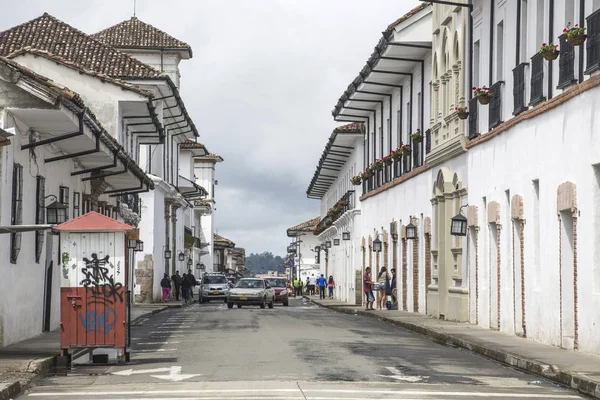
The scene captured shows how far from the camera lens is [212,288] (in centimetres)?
6378

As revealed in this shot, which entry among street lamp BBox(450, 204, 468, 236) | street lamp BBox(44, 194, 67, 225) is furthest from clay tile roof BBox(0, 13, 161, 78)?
street lamp BBox(44, 194, 67, 225)

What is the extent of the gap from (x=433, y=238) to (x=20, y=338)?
49.5 feet

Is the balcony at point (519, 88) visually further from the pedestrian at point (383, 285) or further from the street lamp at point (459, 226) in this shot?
the pedestrian at point (383, 285)

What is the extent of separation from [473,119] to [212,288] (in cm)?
3651

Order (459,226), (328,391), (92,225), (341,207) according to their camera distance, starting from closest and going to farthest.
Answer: (328,391) < (92,225) < (459,226) < (341,207)

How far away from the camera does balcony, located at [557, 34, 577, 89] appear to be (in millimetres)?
19938

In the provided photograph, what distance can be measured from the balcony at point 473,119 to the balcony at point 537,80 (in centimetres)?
555

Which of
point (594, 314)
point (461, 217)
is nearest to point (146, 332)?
point (461, 217)

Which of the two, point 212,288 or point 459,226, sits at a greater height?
point 459,226

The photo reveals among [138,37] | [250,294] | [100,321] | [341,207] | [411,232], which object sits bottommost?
[100,321]

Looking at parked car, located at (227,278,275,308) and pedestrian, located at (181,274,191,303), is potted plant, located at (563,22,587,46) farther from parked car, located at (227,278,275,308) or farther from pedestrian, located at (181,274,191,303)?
pedestrian, located at (181,274,191,303)

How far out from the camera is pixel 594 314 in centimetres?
1823

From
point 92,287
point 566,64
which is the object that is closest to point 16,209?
point 92,287

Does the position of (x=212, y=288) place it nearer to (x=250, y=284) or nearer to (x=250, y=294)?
(x=250, y=284)
